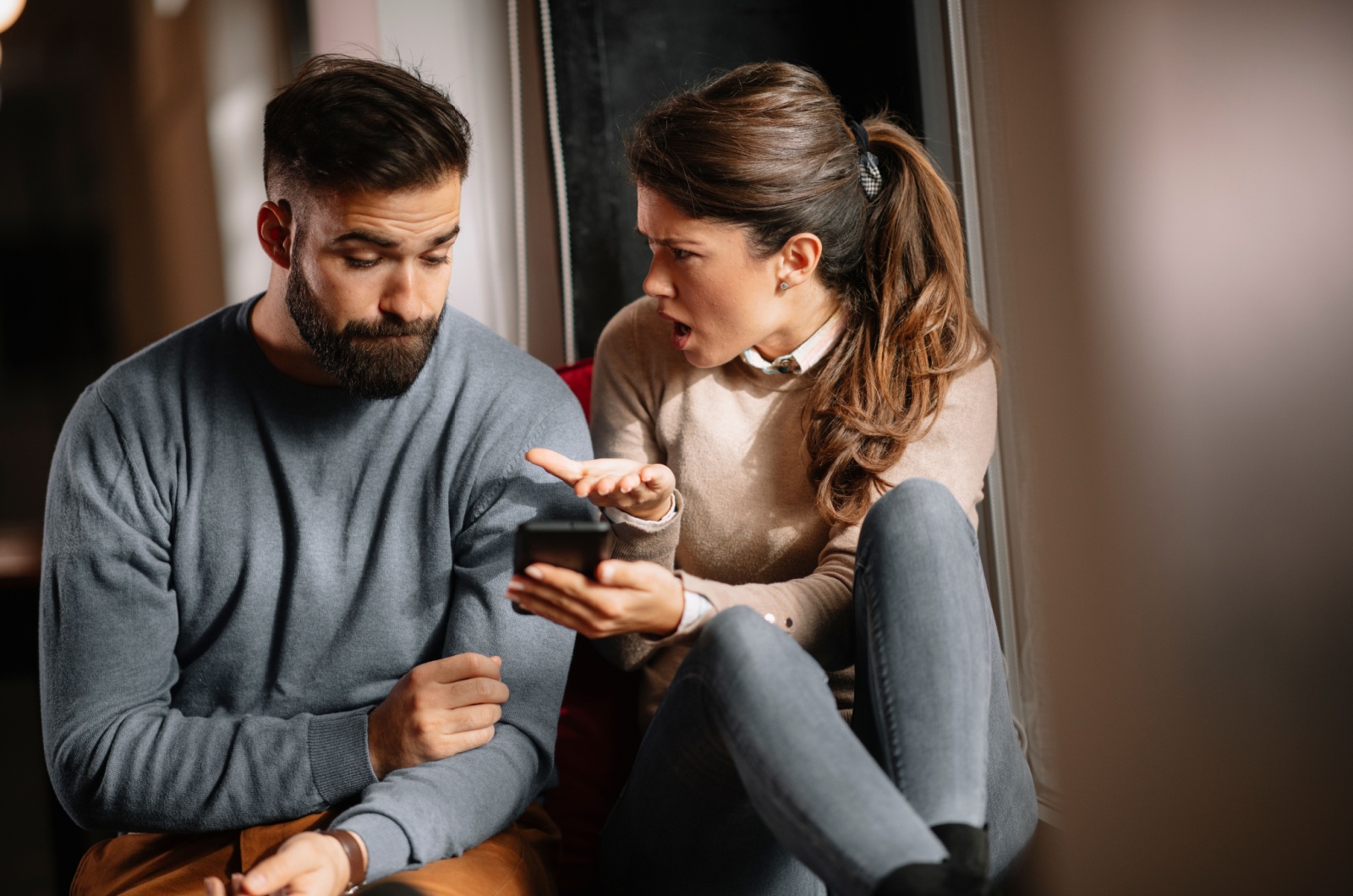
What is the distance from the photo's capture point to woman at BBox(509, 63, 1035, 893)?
2.84 feet

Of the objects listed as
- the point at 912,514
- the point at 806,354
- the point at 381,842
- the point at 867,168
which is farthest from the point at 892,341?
the point at 381,842

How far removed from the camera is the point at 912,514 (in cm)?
99

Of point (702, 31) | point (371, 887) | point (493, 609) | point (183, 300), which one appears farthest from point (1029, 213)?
point (183, 300)

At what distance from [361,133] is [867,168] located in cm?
64

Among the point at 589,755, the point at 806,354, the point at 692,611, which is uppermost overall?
the point at 806,354

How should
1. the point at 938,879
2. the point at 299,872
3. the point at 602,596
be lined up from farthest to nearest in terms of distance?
the point at 602,596, the point at 299,872, the point at 938,879

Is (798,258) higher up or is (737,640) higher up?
(798,258)

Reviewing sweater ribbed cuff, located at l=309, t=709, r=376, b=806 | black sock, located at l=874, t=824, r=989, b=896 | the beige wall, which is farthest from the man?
the beige wall

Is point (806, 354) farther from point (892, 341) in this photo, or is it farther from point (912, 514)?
point (912, 514)

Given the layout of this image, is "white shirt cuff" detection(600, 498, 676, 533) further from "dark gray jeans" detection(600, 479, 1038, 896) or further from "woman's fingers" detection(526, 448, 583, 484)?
"dark gray jeans" detection(600, 479, 1038, 896)

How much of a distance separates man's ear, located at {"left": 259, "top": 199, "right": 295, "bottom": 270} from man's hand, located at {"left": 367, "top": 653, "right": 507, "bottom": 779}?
1.63 feet

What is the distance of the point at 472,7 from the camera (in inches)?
73.5

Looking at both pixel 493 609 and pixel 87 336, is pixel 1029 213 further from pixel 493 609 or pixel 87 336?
pixel 87 336

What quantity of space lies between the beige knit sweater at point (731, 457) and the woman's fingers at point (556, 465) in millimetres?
120
